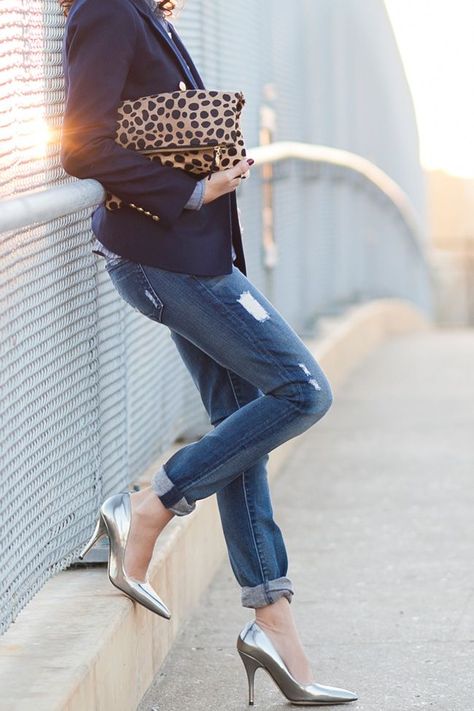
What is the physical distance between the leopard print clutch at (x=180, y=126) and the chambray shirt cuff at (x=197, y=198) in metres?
0.05

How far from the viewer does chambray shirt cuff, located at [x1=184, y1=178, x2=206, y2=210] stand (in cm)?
344

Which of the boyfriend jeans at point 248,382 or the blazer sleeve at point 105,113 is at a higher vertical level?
the blazer sleeve at point 105,113

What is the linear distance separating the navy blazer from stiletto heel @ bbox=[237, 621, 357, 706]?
34.4 inches

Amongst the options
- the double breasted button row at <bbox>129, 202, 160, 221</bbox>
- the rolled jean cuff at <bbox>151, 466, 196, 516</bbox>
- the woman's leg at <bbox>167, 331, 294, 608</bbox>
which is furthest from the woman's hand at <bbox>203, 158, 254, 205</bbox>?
the rolled jean cuff at <bbox>151, 466, 196, 516</bbox>

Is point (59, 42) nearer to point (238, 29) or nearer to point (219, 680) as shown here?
point (219, 680)

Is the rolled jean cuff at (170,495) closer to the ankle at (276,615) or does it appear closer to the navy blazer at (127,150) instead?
the ankle at (276,615)

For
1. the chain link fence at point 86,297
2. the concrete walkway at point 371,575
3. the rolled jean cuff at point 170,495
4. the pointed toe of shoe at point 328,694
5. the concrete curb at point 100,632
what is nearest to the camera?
the concrete curb at point 100,632

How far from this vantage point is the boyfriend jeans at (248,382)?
352 centimetres

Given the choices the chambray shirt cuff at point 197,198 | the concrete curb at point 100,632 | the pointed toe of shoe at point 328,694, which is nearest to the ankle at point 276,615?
the pointed toe of shoe at point 328,694

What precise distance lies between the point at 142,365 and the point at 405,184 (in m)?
14.9

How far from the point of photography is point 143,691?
3834 mm

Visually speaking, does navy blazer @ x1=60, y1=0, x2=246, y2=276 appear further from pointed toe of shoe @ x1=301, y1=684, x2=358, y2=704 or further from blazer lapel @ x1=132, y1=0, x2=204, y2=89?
pointed toe of shoe @ x1=301, y1=684, x2=358, y2=704

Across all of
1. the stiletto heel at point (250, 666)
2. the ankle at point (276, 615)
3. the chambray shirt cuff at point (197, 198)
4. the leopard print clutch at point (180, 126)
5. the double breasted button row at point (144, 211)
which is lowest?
the stiletto heel at point (250, 666)

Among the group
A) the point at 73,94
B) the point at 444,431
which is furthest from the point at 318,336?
the point at 73,94
